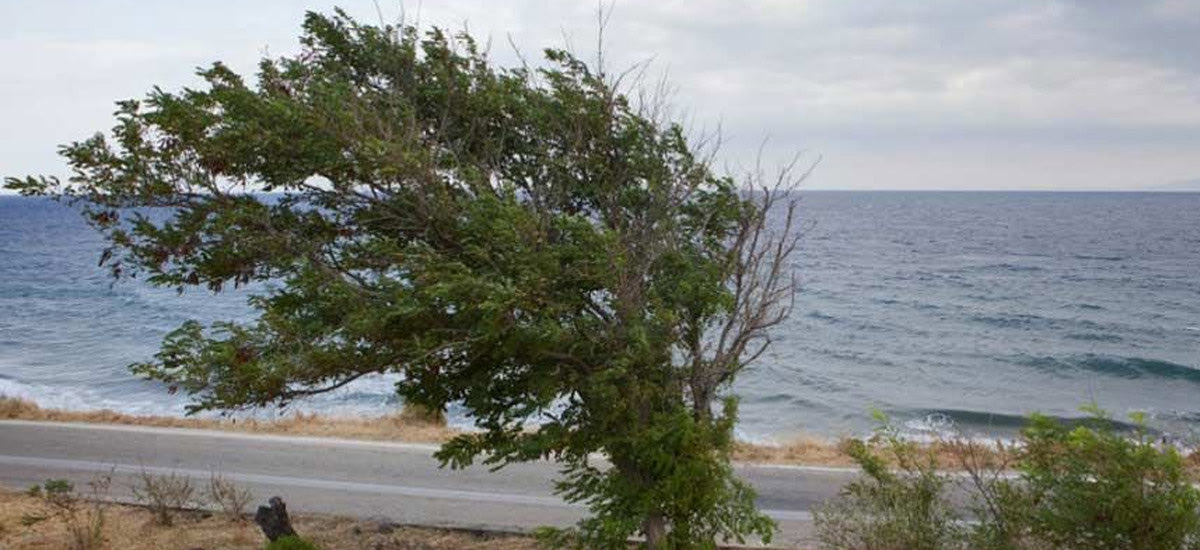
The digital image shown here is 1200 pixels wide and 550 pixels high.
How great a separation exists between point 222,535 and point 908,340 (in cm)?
3510

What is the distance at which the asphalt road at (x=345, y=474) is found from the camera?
42.9ft

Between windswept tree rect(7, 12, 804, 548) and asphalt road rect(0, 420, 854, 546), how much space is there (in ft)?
12.3

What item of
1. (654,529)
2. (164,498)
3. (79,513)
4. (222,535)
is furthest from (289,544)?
(79,513)

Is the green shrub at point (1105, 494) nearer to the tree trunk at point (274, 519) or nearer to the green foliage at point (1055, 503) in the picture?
the green foliage at point (1055, 503)

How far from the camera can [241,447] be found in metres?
17.3

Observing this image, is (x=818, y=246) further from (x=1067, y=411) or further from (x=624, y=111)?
(x=624, y=111)

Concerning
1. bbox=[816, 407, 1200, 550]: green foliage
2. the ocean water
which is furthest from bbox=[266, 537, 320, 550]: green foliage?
the ocean water

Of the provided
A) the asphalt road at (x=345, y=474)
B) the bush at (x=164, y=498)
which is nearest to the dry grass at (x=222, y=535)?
the bush at (x=164, y=498)

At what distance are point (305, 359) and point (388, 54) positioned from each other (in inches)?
137

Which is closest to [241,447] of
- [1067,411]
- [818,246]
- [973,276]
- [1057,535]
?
[1057,535]

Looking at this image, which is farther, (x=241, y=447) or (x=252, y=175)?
(x=241, y=447)

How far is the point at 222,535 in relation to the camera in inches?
473

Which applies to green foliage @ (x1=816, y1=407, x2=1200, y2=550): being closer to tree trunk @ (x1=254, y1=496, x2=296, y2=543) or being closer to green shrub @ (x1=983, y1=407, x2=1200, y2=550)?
green shrub @ (x1=983, y1=407, x2=1200, y2=550)

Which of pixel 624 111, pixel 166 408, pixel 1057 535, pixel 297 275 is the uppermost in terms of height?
pixel 624 111
